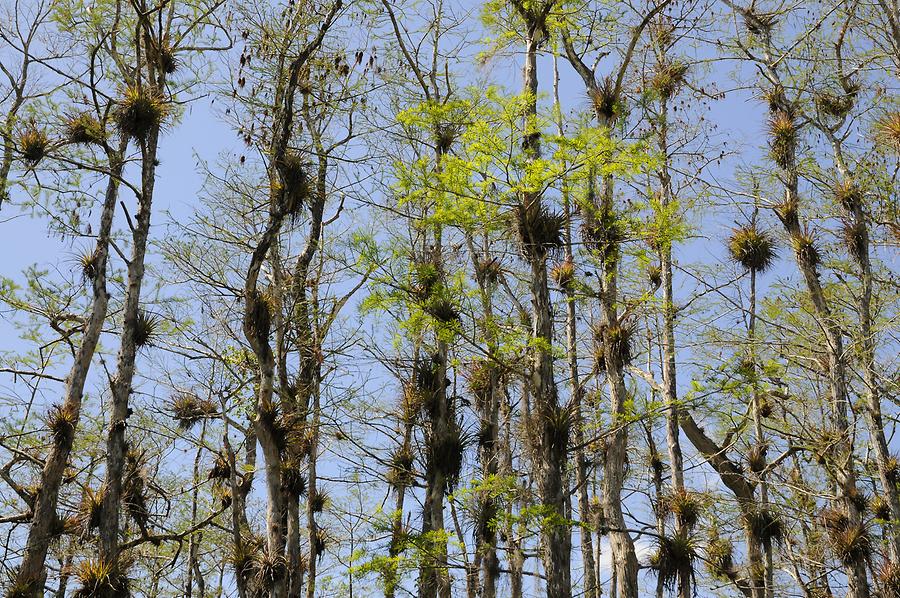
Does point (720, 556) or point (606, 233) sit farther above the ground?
point (606, 233)

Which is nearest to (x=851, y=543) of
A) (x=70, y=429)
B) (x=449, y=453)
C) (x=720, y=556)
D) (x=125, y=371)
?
(x=720, y=556)

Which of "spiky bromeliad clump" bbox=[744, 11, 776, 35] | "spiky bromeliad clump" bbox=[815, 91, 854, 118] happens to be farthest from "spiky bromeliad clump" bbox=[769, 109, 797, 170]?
"spiky bromeliad clump" bbox=[744, 11, 776, 35]

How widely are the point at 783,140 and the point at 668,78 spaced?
2.89 metres

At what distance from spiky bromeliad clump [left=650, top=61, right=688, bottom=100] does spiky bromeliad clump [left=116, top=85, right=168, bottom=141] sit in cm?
837

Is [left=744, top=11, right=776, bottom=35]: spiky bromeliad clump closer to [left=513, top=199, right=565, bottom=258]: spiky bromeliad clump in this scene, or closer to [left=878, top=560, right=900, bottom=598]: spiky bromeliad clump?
[left=513, top=199, right=565, bottom=258]: spiky bromeliad clump

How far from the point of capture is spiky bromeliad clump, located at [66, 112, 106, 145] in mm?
11750

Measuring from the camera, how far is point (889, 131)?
461 inches

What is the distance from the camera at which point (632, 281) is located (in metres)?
14.1

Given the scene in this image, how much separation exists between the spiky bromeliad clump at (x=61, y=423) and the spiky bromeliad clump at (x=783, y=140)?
10.2m

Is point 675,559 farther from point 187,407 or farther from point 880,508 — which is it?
point 187,407

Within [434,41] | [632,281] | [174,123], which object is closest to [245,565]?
[174,123]

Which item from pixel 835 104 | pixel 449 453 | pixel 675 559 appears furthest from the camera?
pixel 835 104

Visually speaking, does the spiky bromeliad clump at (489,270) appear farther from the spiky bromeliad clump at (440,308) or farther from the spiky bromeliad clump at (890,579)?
the spiky bromeliad clump at (890,579)

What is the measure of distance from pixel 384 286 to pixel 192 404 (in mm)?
3373
